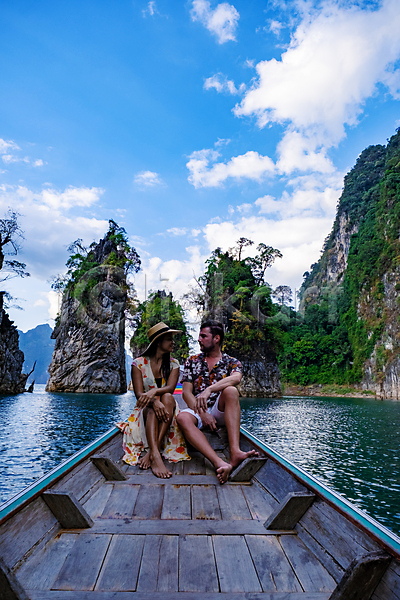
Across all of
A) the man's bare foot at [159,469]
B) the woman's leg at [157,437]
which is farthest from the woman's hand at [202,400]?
the man's bare foot at [159,469]

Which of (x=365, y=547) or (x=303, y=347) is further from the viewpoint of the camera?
(x=303, y=347)

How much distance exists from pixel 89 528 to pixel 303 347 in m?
48.7

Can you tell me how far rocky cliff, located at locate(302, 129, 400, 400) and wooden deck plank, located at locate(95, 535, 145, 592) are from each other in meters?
35.6

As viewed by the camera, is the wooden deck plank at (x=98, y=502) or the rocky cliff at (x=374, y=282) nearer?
the wooden deck plank at (x=98, y=502)

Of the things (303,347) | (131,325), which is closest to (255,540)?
(131,325)

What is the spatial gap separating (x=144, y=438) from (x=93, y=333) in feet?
96.4

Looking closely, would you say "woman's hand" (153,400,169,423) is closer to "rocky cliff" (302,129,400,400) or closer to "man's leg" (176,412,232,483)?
"man's leg" (176,412,232,483)

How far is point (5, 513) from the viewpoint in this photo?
1569 millimetres

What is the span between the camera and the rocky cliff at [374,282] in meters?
34.7

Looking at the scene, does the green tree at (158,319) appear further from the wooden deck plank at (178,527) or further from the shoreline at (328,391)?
the wooden deck plank at (178,527)

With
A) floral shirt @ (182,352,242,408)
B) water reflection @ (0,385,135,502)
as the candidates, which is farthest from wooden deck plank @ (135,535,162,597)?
water reflection @ (0,385,135,502)

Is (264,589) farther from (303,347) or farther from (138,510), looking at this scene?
(303,347)

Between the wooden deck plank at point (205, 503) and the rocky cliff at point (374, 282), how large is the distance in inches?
1370

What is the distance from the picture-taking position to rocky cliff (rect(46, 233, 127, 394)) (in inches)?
1197
